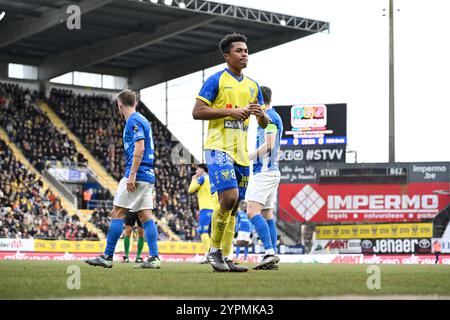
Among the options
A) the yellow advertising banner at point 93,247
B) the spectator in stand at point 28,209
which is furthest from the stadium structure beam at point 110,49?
the yellow advertising banner at point 93,247

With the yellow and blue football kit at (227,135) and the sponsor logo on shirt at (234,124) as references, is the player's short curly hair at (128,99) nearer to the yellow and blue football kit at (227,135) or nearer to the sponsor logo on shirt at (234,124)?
the yellow and blue football kit at (227,135)

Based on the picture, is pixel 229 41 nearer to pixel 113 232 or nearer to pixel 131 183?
pixel 131 183

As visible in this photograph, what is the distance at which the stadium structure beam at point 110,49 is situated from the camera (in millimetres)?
39438

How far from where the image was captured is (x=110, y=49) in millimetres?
43281

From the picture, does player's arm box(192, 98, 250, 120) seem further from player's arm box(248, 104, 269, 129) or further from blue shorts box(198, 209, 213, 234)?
blue shorts box(198, 209, 213, 234)

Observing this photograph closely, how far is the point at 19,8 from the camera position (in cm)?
3738

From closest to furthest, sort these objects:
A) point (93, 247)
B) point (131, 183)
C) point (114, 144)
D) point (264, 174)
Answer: point (131, 183)
point (264, 174)
point (93, 247)
point (114, 144)

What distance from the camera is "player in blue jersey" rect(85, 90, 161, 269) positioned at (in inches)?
440

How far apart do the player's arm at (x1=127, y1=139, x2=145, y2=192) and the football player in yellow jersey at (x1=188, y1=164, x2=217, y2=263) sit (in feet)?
23.8

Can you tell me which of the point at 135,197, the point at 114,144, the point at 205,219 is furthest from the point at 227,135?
the point at 114,144

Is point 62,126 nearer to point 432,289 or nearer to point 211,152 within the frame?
point 211,152

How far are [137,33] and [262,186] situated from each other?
30845 mm

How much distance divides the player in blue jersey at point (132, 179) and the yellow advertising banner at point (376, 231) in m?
24.4

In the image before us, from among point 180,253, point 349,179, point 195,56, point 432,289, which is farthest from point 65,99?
point 432,289
